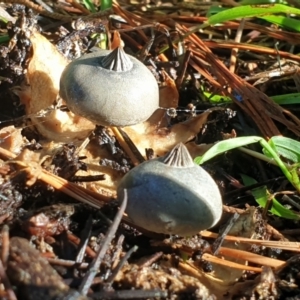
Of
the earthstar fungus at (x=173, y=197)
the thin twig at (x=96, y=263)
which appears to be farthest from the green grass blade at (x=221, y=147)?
the thin twig at (x=96, y=263)

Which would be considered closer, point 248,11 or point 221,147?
point 221,147

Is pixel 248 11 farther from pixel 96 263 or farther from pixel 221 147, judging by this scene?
pixel 96 263

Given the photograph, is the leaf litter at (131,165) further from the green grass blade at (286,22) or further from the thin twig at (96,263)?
the green grass blade at (286,22)

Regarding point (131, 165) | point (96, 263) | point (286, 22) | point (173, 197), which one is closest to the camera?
point (96, 263)

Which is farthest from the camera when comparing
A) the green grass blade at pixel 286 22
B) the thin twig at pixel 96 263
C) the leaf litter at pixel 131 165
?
the green grass blade at pixel 286 22

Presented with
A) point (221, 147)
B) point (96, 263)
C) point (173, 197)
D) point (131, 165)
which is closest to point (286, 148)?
point (221, 147)

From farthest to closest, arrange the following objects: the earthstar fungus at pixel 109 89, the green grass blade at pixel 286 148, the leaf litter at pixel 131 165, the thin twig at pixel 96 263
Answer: the green grass blade at pixel 286 148
the earthstar fungus at pixel 109 89
the leaf litter at pixel 131 165
the thin twig at pixel 96 263

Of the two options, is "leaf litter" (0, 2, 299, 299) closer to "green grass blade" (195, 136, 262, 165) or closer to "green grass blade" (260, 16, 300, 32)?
"green grass blade" (195, 136, 262, 165)

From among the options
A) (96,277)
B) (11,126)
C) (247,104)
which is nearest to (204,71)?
(247,104)

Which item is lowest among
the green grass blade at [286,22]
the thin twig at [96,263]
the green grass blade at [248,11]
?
the thin twig at [96,263]

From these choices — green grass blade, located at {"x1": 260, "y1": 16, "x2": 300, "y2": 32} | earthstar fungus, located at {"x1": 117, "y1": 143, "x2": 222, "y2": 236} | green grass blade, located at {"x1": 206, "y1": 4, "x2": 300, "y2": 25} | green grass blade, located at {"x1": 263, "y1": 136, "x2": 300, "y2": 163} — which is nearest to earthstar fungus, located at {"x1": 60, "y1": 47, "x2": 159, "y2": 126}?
earthstar fungus, located at {"x1": 117, "y1": 143, "x2": 222, "y2": 236}

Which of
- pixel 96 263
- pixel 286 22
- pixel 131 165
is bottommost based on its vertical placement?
pixel 131 165
